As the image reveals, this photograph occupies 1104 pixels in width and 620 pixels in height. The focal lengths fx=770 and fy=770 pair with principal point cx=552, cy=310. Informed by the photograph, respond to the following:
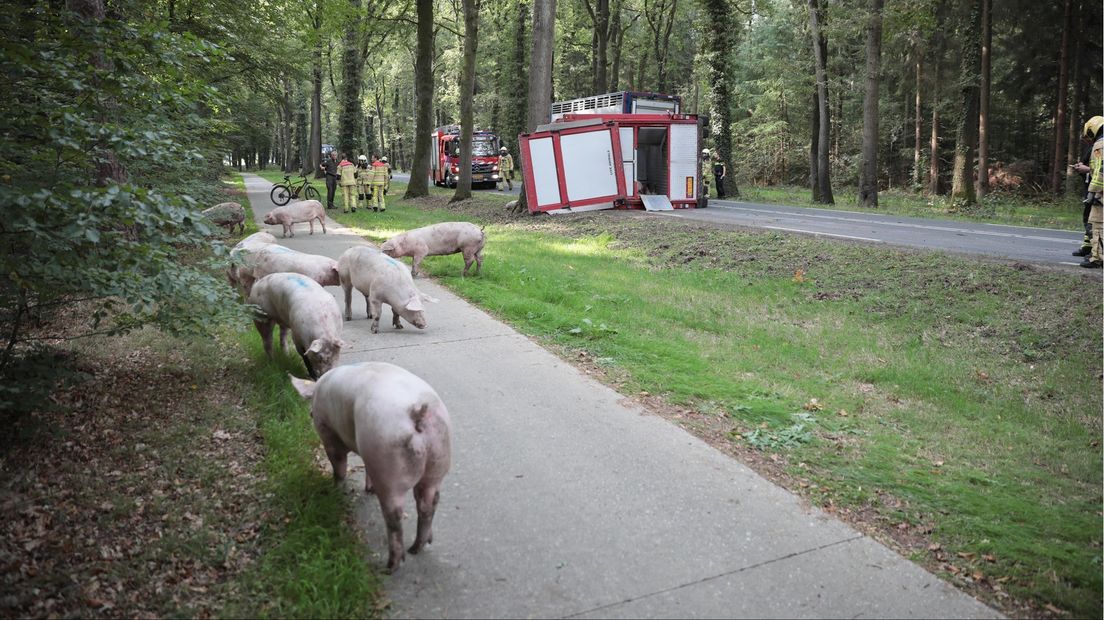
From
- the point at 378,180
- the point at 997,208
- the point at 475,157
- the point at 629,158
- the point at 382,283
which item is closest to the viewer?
the point at 382,283

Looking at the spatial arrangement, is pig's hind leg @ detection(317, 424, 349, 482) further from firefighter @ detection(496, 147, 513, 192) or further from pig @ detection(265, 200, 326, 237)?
firefighter @ detection(496, 147, 513, 192)

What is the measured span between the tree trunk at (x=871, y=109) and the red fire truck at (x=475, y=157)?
18.4 metres

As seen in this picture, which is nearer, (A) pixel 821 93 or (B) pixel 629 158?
(B) pixel 629 158

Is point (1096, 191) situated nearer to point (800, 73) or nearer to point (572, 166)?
point (572, 166)

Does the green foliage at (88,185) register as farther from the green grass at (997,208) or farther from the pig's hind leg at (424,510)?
the green grass at (997,208)

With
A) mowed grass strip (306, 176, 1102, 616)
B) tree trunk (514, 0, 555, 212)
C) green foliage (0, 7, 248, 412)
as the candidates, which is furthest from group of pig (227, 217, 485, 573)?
tree trunk (514, 0, 555, 212)

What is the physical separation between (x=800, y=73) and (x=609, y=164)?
2187 centimetres

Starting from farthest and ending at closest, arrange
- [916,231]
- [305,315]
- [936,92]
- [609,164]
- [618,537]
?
1. [936,92]
2. [609,164]
3. [916,231]
4. [305,315]
5. [618,537]

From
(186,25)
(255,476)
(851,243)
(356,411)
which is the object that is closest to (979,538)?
(356,411)

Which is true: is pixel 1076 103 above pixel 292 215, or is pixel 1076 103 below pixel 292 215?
above

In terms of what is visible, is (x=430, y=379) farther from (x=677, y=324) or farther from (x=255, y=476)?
(x=677, y=324)

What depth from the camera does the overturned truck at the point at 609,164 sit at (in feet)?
68.6

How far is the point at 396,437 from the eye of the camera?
3.60m

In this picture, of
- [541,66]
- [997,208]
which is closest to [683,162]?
[541,66]
